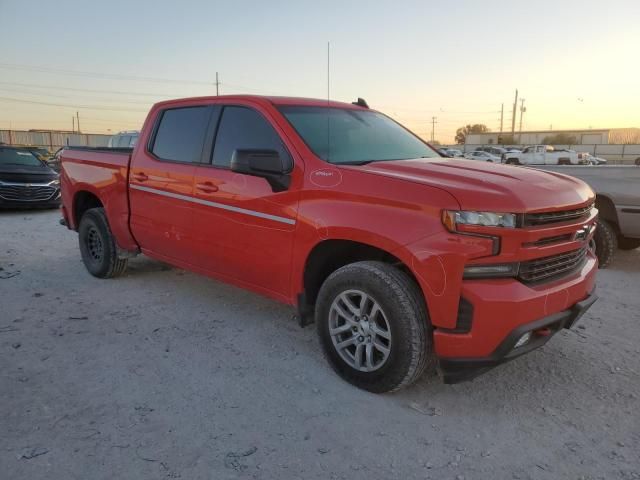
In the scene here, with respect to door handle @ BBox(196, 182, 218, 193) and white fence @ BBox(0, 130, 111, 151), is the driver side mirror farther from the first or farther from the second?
white fence @ BBox(0, 130, 111, 151)

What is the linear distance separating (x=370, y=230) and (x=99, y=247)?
153 inches

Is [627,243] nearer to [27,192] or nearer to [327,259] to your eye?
[327,259]

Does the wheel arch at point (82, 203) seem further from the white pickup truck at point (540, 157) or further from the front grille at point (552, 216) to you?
the white pickup truck at point (540, 157)

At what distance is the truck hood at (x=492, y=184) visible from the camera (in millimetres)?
2650

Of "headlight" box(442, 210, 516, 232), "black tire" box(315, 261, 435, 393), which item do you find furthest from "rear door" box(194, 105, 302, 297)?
"headlight" box(442, 210, 516, 232)

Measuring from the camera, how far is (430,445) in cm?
262

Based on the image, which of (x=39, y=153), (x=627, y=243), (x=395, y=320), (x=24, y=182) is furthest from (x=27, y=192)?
(x=627, y=243)

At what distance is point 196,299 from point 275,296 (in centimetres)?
155

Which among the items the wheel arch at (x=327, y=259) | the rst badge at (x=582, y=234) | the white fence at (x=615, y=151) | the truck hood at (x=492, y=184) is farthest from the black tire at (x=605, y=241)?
the white fence at (x=615, y=151)

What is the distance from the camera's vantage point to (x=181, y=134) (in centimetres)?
447

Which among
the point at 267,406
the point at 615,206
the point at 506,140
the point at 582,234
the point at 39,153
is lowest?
the point at 267,406

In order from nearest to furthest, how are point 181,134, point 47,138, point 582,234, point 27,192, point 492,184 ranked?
1. point 492,184
2. point 582,234
3. point 181,134
4. point 27,192
5. point 47,138

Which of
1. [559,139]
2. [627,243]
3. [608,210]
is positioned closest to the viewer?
[608,210]

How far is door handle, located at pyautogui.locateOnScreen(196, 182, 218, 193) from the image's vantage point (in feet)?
12.8
